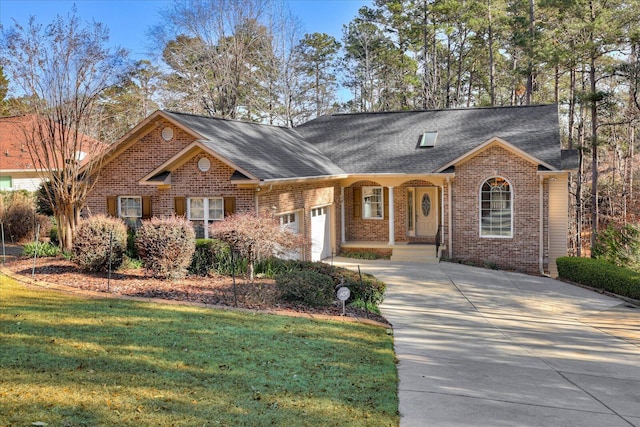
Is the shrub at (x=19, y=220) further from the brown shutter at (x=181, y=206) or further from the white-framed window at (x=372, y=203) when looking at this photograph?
the white-framed window at (x=372, y=203)

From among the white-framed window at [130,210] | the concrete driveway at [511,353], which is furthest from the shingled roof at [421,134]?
the white-framed window at [130,210]

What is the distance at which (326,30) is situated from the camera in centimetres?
4444

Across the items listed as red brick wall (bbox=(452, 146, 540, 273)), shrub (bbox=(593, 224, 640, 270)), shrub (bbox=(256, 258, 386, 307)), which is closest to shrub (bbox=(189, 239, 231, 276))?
shrub (bbox=(256, 258, 386, 307))

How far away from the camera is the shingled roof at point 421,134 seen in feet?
74.6

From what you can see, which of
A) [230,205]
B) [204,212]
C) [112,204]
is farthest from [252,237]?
[112,204]

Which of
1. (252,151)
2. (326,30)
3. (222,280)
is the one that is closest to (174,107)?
(326,30)

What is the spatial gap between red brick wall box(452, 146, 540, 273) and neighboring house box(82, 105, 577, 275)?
0.04 meters

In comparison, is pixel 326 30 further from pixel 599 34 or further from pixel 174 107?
pixel 599 34

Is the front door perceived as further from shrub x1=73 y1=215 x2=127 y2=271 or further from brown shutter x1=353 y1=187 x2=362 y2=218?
shrub x1=73 y1=215 x2=127 y2=271

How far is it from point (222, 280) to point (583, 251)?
2975 centimetres

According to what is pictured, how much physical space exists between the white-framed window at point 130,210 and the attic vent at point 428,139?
38.8 ft

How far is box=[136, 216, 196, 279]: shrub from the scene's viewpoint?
13594 millimetres

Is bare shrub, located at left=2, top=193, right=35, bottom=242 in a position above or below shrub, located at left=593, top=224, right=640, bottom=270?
above

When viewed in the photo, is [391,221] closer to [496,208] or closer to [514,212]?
[496,208]
